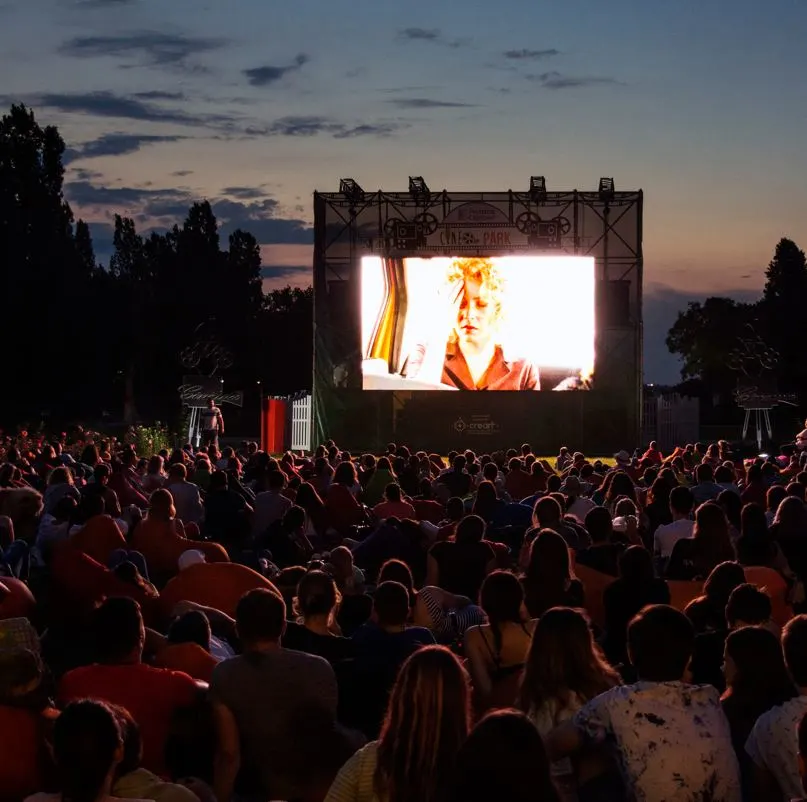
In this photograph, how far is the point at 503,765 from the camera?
2967 millimetres

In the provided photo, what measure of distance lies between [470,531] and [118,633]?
187 inches

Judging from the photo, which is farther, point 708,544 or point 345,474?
point 345,474

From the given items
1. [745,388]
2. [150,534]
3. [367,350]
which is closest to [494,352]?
[367,350]

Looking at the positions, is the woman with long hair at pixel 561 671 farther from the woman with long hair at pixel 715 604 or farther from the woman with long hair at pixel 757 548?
the woman with long hair at pixel 757 548

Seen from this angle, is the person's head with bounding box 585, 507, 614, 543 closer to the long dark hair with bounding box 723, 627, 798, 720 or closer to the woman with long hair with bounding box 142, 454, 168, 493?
the long dark hair with bounding box 723, 627, 798, 720

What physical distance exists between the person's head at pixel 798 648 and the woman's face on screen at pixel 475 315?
94.4 feet

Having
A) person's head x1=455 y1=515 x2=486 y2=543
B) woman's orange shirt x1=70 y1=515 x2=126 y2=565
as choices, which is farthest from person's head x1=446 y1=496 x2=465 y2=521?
woman's orange shirt x1=70 y1=515 x2=126 y2=565

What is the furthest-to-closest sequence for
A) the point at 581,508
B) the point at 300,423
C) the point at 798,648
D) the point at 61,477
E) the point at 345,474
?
the point at 300,423 < the point at 345,474 < the point at 61,477 < the point at 581,508 < the point at 798,648

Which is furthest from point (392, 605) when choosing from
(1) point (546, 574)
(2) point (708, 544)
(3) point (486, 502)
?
(3) point (486, 502)

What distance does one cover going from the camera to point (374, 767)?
3.96 m

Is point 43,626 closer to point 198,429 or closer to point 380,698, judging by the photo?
point 380,698

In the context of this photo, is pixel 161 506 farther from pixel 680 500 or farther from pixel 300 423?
pixel 300 423

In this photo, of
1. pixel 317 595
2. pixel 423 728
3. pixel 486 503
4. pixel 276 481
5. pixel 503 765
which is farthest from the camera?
pixel 276 481

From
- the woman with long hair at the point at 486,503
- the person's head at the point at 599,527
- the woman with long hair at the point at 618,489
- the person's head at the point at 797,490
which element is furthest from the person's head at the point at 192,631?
the woman with long hair at the point at 618,489
